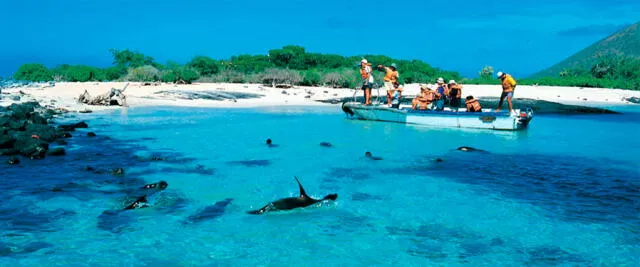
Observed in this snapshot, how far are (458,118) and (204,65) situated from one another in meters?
29.2

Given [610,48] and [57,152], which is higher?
[610,48]

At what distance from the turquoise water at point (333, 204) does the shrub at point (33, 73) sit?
34.2 metres

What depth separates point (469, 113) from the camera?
71.2 ft

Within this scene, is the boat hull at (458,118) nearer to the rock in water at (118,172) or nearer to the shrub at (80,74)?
the rock in water at (118,172)

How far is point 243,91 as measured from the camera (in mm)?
38594

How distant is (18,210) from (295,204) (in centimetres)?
417

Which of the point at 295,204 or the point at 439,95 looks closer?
the point at 295,204

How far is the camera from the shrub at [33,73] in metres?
48.4

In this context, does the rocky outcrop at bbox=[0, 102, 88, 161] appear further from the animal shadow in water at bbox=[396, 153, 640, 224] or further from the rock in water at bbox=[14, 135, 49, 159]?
the animal shadow in water at bbox=[396, 153, 640, 224]

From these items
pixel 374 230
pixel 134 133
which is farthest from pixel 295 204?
pixel 134 133

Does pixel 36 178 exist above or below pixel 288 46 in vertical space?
below

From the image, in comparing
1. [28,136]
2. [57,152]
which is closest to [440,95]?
[57,152]

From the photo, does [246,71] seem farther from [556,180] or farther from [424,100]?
[556,180]

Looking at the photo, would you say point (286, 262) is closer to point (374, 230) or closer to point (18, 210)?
point (374, 230)
